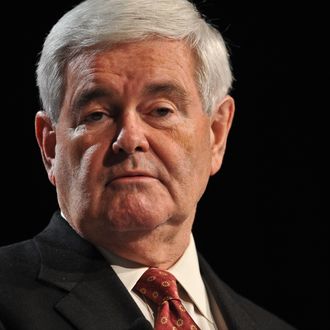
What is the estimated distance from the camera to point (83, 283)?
2.78 metres

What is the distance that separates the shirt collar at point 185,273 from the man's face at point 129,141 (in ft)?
0.43

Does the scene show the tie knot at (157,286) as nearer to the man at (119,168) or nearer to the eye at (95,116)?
the man at (119,168)

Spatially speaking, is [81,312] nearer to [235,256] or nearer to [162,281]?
[162,281]

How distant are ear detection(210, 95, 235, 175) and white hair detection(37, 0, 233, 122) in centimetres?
10

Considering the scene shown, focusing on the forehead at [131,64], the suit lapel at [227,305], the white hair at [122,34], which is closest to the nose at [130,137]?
the forehead at [131,64]

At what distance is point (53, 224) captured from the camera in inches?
118

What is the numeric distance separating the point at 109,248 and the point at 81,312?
30cm

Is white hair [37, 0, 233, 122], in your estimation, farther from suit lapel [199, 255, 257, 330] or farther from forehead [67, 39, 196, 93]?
suit lapel [199, 255, 257, 330]

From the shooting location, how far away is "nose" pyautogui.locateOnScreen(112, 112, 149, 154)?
9.13 ft

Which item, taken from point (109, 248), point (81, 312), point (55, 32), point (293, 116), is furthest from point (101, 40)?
point (293, 116)

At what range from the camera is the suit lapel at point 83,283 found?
2.68 m

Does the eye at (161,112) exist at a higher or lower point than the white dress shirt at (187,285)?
higher

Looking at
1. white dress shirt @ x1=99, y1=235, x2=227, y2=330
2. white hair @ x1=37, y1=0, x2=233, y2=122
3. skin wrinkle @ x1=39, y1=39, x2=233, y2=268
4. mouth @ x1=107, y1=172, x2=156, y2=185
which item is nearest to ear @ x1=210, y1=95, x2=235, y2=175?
white hair @ x1=37, y1=0, x2=233, y2=122

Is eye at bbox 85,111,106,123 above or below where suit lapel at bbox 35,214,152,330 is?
above
